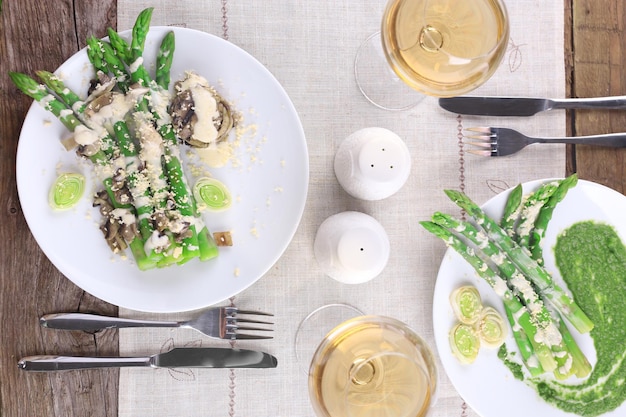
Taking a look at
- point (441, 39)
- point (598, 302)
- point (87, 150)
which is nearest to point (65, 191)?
point (87, 150)

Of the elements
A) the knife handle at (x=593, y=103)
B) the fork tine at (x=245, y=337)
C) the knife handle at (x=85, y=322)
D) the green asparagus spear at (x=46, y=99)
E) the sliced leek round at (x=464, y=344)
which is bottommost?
the sliced leek round at (x=464, y=344)

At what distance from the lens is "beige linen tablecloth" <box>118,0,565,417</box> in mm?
1504

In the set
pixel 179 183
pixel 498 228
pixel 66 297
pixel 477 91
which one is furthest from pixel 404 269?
pixel 66 297

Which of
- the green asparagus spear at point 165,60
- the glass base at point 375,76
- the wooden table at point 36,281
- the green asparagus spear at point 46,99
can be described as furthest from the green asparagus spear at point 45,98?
the glass base at point 375,76

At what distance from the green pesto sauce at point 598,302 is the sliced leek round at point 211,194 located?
874 millimetres

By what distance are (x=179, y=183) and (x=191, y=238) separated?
14 centimetres

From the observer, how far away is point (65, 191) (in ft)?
4.50

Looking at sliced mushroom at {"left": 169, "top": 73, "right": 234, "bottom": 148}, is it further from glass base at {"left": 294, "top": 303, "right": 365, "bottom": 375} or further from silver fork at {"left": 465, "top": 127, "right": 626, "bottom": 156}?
silver fork at {"left": 465, "top": 127, "right": 626, "bottom": 156}

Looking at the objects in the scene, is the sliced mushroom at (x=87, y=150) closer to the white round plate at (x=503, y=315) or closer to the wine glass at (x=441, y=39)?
the wine glass at (x=441, y=39)

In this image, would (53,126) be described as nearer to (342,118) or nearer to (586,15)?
(342,118)

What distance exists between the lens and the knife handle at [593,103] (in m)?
1.58

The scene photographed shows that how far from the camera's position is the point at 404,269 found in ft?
5.08

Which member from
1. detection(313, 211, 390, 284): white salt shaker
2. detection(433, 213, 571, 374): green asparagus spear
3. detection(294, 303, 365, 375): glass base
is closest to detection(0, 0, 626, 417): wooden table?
detection(294, 303, 365, 375): glass base

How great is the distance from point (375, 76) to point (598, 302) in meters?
Answer: 0.84
